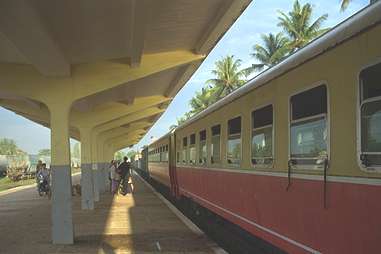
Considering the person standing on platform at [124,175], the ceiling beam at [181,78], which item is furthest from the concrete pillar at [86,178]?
the person standing on platform at [124,175]

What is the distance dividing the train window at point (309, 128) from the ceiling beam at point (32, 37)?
13.1 feet

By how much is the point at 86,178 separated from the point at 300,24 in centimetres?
3440

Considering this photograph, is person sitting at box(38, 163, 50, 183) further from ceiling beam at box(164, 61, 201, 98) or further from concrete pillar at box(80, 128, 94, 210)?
ceiling beam at box(164, 61, 201, 98)

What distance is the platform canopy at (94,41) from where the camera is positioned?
29.9 ft

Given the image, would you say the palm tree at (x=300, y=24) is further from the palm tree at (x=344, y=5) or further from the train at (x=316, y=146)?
the train at (x=316, y=146)

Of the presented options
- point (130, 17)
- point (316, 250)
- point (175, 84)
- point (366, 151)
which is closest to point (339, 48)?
point (366, 151)

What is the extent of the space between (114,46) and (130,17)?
183cm

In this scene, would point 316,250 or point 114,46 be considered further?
point 114,46

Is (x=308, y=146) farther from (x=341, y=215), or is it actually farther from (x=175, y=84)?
(x=175, y=84)

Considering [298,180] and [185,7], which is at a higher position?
[185,7]

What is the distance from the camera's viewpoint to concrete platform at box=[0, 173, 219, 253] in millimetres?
10625

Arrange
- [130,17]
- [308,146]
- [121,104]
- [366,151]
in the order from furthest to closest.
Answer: [121,104] → [130,17] → [308,146] → [366,151]

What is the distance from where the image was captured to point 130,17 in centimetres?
1010

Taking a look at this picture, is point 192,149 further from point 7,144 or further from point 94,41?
point 7,144
